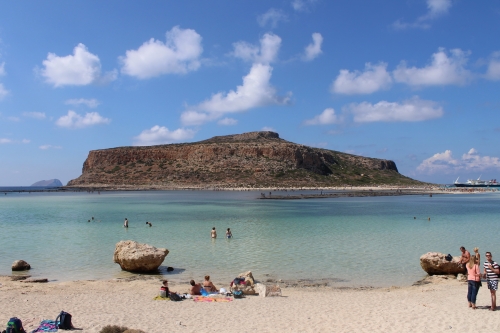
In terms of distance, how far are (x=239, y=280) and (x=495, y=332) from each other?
270 inches

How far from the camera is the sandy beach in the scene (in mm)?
8953

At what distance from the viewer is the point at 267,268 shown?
51.9ft

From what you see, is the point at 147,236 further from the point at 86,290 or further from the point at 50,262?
the point at 86,290

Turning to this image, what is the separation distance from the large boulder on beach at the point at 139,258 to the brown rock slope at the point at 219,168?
87.4 meters

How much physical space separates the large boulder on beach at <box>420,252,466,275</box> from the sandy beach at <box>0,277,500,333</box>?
151 cm

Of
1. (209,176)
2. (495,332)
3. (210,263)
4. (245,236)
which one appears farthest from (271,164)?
(495,332)

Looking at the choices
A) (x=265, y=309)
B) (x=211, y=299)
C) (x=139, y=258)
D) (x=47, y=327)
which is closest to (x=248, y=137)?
(x=139, y=258)

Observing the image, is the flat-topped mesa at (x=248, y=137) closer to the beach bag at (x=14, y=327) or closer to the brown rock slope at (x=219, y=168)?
the brown rock slope at (x=219, y=168)

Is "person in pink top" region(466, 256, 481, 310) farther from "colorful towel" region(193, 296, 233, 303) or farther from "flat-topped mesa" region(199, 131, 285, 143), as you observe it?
"flat-topped mesa" region(199, 131, 285, 143)

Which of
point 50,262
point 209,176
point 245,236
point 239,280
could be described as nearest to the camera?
point 239,280

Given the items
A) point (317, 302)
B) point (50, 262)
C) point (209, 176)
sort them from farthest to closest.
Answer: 1. point (209, 176)
2. point (50, 262)
3. point (317, 302)

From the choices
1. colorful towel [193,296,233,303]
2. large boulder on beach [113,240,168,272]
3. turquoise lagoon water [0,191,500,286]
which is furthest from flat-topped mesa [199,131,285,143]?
colorful towel [193,296,233,303]

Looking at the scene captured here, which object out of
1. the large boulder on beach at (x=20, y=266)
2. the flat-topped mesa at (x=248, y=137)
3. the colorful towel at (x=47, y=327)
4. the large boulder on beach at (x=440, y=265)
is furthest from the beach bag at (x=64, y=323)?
the flat-topped mesa at (x=248, y=137)

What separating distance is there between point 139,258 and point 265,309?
680 cm
